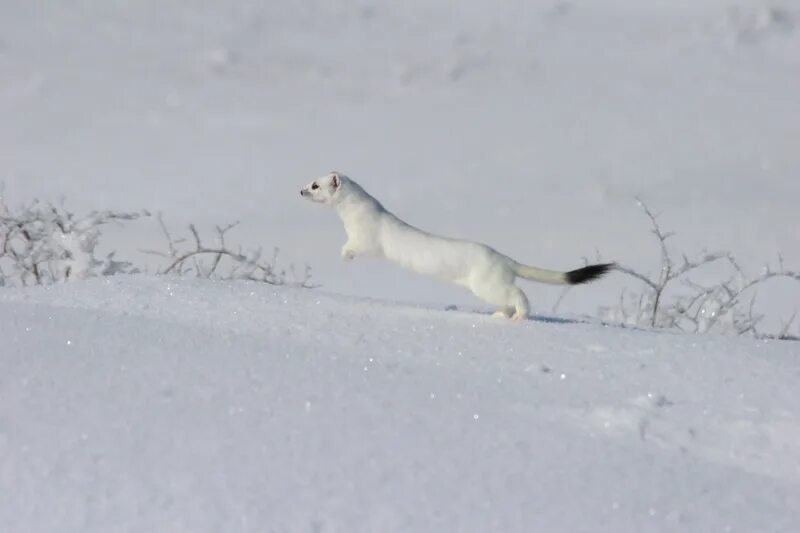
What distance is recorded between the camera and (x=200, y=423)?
2.84 meters

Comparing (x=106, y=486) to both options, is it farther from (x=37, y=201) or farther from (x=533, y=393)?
(x=37, y=201)

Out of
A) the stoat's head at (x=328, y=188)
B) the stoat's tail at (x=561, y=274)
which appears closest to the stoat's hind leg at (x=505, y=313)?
the stoat's tail at (x=561, y=274)

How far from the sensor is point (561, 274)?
3.93 metres

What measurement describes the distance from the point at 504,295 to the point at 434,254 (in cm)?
25

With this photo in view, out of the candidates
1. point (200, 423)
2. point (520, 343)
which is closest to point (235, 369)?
point (200, 423)

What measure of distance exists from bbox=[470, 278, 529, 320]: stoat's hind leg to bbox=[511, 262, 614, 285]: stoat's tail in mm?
55

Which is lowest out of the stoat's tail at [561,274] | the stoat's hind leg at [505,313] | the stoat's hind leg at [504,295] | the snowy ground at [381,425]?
the snowy ground at [381,425]

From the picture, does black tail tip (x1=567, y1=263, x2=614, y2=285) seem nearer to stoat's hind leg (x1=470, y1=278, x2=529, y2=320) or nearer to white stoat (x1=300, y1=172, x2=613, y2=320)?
white stoat (x1=300, y1=172, x2=613, y2=320)

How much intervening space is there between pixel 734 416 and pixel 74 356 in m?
1.70

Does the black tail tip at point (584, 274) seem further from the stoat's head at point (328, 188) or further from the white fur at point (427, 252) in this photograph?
the stoat's head at point (328, 188)

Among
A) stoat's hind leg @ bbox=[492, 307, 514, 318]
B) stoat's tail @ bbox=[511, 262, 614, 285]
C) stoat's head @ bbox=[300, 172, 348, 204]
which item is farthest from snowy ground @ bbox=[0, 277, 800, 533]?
stoat's head @ bbox=[300, 172, 348, 204]

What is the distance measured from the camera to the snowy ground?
2482 mm

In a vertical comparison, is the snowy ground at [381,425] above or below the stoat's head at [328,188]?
below

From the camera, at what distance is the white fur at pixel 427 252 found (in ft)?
12.7
